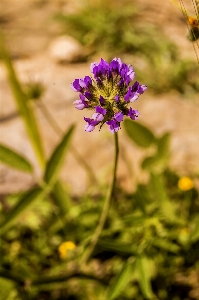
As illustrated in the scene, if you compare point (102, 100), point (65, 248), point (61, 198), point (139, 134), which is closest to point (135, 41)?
point (139, 134)

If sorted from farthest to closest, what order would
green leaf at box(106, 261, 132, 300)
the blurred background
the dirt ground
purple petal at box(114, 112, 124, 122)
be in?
the dirt ground → the blurred background → green leaf at box(106, 261, 132, 300) → purple petal at box(114, 112, 124, 122)

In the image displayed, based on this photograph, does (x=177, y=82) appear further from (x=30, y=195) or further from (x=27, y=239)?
(x=30, y=195)

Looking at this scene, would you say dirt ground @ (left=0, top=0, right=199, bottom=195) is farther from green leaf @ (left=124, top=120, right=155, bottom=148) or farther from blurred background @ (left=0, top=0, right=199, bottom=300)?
green leaf @ (left=124, top=120, right=155, bottom=148)

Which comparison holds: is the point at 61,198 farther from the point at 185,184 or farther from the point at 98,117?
the point at 98,117

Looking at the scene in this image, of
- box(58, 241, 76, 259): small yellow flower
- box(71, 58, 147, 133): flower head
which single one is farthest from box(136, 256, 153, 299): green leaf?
box(71, 58, 147, 133): flower head

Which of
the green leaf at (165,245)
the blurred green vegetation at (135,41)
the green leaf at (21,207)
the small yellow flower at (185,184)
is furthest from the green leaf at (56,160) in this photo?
the blurred green vegetation at (135,41)

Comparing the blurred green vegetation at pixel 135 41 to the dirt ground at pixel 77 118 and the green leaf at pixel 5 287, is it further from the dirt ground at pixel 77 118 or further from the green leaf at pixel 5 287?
the green leaf at pixel 5 287
